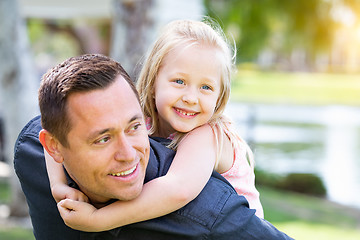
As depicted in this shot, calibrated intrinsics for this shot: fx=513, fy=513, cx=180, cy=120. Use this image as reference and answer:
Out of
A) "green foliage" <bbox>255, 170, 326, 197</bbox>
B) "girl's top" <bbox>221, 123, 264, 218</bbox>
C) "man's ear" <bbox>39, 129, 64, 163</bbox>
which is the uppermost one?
"man's ear" <bbox>39, 129, 64, 163</bbox>

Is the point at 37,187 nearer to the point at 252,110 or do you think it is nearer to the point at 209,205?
the point at 209,205

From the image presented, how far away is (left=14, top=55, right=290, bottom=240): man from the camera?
56.2 inches

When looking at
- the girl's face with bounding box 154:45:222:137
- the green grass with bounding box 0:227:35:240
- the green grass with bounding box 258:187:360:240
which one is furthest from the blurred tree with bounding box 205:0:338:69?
the girl's face with bounding box 154:45:222:137

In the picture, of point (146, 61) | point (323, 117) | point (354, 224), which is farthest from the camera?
point (323, 117)

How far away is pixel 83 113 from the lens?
142cm

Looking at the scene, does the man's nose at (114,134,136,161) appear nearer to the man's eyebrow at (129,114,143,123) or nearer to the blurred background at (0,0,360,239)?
the man's eyebrow at (129,114,143,123)

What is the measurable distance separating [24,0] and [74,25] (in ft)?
23.9

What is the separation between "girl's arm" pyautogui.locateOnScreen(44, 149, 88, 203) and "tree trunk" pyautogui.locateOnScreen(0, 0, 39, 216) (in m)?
4.94

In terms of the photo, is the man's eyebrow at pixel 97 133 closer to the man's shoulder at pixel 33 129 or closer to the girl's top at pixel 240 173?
the man's shoulder at pixel 33 129

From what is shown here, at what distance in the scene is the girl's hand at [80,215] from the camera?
4.92 feet

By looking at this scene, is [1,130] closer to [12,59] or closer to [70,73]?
[12,59]

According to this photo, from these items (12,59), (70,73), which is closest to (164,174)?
(70,73)

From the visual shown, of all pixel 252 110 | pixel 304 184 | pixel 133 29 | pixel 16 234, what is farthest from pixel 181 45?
pixel 252 110

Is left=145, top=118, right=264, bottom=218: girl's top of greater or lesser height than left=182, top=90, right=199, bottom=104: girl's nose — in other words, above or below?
below
